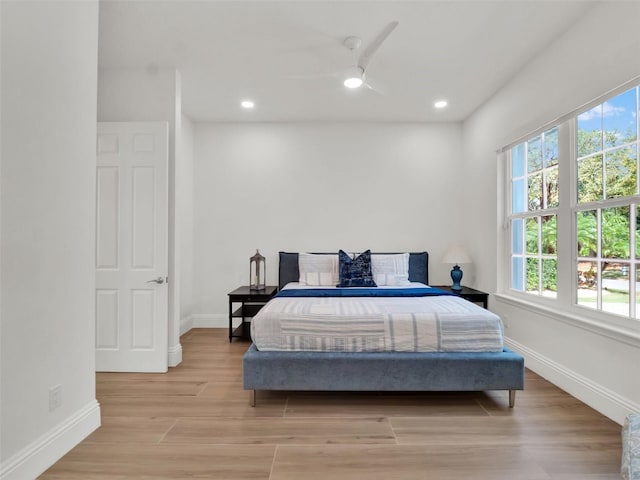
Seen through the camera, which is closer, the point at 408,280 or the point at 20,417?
the point at 20,417

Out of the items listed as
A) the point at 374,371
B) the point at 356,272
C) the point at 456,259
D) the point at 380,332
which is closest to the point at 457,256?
the point at 456,259

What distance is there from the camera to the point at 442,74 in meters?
3.55

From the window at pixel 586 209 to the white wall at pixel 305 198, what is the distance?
1500mm

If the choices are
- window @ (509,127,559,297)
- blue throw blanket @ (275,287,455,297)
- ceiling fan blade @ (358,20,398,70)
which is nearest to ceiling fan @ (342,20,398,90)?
ceiling fan blade @ (358,20,398,70)

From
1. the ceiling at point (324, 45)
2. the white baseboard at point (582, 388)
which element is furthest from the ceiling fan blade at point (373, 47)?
the white baseboard at point (582, 388)

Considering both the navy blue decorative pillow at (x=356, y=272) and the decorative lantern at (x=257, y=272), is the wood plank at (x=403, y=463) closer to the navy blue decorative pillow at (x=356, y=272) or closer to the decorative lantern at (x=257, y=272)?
the navy blue decorative pillow at (x=356, y=272)

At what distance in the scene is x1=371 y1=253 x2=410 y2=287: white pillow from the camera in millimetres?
4355

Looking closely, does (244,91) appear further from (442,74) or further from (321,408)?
(321,408)

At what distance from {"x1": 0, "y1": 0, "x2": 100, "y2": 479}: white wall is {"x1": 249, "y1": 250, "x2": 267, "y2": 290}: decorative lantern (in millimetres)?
2406

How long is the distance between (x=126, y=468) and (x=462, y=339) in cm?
222

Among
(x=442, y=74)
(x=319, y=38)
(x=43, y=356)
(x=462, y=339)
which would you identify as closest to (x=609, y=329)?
(x=462, y=339)

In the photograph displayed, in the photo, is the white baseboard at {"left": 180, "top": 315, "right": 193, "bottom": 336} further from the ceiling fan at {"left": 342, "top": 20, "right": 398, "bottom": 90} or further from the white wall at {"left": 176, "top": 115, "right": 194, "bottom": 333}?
the ceiling fan at {"left": 342, "top": 20, "right": 398, "bottom": 90}

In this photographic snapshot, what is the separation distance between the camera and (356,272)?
4254 millimetres

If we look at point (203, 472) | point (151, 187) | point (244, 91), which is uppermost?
point (244, 91)
